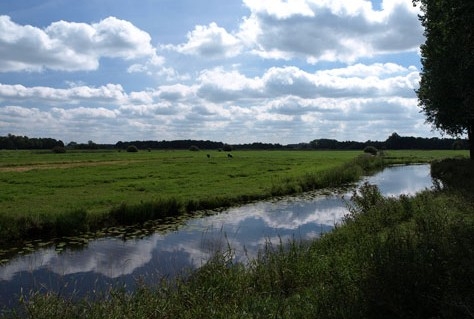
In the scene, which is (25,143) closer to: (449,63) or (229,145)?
(229,145)

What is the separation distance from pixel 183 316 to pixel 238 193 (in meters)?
22.6

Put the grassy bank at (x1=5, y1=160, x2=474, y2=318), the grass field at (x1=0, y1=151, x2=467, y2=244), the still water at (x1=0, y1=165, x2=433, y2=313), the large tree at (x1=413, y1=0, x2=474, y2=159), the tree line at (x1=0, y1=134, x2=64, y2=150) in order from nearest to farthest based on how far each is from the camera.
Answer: the grassy bank at (x1=5, y1=160, x2=474, y2=318) → the still water at (x1=0, y1=165, x2=433, y2=313) → the large tree at (x1=413, y1=0, x2=474, y2=159) → the grass field at (x1=0, y1=151, x2=467, y2=244) → the tree line at (x1=0, y1=134, x2=64, y2=150)

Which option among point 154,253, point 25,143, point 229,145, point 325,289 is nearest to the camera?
point 325,289

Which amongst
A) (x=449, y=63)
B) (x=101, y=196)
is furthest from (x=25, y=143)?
(x=449, y=63)

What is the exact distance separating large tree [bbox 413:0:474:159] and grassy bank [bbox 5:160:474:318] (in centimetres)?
653

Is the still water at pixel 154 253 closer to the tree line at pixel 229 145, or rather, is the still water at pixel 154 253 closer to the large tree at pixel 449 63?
the large tree at pixel 449 63

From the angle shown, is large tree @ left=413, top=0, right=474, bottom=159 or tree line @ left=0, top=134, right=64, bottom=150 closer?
large tree @ left=413, top=0, right=474, bottom=159

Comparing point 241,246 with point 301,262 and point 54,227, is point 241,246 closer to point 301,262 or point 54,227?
point 301,262

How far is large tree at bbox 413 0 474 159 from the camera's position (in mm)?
13555

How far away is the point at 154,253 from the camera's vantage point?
1565 cm

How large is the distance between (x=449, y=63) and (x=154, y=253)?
22.2 meters

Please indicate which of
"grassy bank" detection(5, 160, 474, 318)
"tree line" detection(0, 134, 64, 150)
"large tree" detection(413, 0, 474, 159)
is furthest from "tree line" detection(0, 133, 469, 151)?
"grassy bank" detection(5, 160, 474, 318)

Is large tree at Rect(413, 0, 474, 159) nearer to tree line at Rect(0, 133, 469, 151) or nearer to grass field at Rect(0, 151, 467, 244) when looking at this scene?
grass field at Rect(0, 151, 467, 244)

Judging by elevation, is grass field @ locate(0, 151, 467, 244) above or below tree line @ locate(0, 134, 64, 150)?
below
